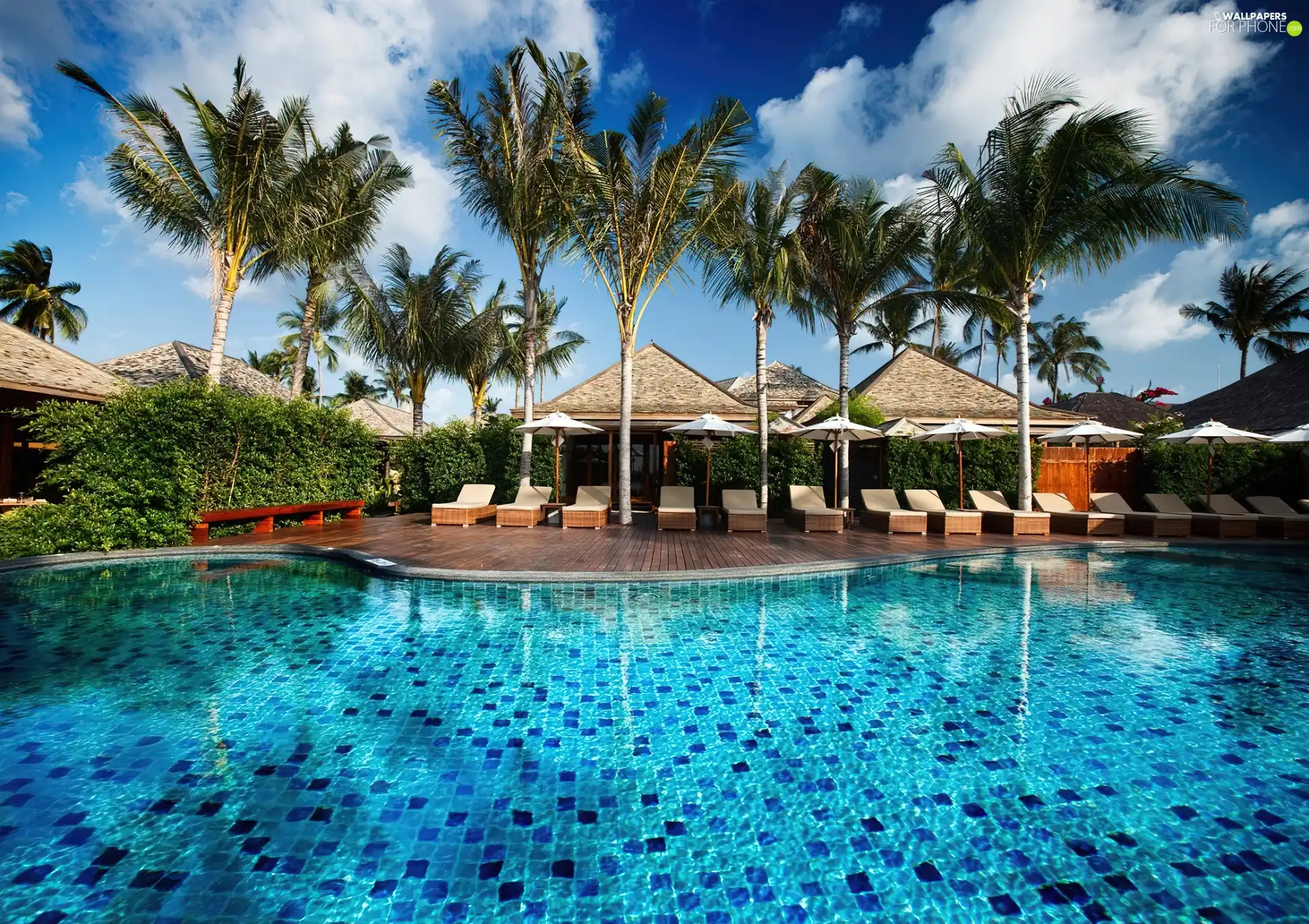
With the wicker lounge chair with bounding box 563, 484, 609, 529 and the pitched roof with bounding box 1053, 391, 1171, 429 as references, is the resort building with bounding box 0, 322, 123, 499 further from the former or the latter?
the pitched roof with bounding box 1053, 391, 1171, 429

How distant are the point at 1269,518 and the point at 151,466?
22.3 meters

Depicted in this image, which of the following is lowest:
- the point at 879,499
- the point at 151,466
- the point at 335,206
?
the point at 879,499

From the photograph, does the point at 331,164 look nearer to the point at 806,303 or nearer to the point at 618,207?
the point at 618,207

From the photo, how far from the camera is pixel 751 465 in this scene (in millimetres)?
14812

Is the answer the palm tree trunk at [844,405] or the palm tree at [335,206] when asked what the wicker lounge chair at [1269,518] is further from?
the palm tree at [335,206]

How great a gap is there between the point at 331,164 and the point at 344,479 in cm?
828

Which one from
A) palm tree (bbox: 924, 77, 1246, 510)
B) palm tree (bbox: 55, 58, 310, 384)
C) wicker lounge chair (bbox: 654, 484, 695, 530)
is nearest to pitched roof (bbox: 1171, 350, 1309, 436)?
palm tree (bbox: 924, 77, 1246, 510)

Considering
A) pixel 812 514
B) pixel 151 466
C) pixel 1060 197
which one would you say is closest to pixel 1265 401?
pixel 1060 197

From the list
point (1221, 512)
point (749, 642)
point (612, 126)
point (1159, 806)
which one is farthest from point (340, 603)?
point (1221, 512)

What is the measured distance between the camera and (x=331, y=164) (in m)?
13.9

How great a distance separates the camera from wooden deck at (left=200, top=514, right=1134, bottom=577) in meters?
7.80

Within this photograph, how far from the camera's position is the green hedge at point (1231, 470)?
1416cm

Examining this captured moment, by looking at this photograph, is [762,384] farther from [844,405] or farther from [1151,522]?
[1151,522]

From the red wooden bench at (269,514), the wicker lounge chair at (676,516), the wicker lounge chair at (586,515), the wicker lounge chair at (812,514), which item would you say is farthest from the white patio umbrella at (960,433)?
the red wooden bench at (269,514)
